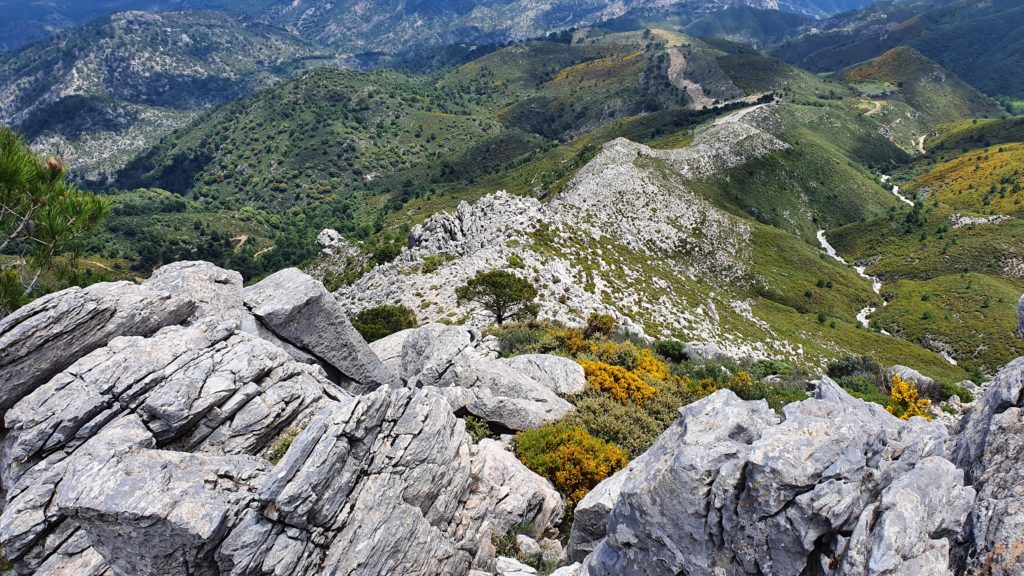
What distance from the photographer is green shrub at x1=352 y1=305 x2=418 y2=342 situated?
39.1 metres

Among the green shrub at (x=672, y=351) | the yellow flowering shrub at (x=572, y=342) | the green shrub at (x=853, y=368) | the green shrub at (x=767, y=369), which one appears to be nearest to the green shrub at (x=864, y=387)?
the green shrub at (x=767, y=369)

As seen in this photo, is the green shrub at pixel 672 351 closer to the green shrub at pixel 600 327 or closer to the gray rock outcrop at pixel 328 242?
the green shrub at pixel 600 327

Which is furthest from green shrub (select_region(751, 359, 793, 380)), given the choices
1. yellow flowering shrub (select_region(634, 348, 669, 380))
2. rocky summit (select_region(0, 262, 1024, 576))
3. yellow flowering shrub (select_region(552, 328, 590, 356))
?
rocky summit (select_region(0, 262, 1024, 576))

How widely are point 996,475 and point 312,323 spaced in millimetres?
21204

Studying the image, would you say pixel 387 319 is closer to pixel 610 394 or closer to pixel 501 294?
pixel 501 294

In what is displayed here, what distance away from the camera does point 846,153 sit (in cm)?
17025

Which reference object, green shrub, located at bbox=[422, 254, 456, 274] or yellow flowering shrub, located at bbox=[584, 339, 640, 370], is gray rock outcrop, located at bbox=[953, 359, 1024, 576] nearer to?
yellow flowering shrub, located at bbox=[584, 339, 640, 370]

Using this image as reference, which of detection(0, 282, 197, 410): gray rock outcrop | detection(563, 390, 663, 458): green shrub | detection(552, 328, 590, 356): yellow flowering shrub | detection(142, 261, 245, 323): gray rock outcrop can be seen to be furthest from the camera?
detection(552, 328, 590, 356): yellow flowering shrub

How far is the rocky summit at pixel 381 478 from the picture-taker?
28.1ft

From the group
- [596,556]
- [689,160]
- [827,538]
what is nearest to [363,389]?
[596,556]

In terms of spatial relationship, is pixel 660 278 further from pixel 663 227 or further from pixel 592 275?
pixel 663 227

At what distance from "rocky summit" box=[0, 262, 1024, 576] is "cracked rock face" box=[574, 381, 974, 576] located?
37mm

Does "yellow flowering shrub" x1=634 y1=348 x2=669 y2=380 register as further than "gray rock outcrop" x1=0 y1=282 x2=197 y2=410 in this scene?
Yes

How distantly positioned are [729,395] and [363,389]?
52.6 feet
